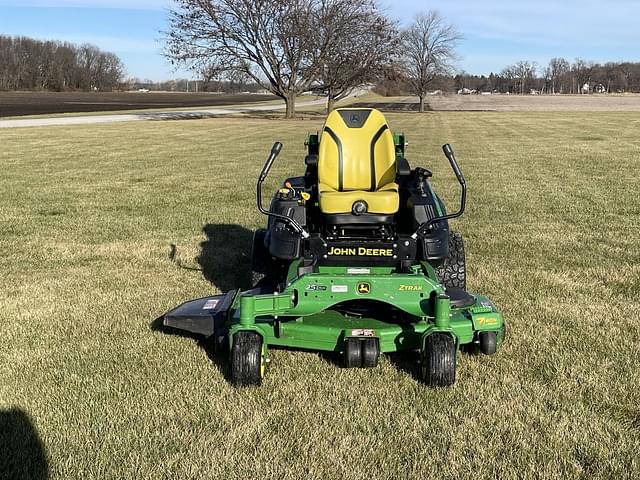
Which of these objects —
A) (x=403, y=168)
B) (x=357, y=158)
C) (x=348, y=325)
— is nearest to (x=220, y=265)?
(x=357, y=158)

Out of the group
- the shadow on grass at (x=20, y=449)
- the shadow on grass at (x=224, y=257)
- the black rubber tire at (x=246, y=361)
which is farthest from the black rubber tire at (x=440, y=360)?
the shadow on grass at (x=224, y=257)

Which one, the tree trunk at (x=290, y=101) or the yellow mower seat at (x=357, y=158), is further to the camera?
the tree trunk at (x=290, y=101)

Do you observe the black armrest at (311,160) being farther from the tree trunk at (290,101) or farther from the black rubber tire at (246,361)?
the tree trunk at (290,101)

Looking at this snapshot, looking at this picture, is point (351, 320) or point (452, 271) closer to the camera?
point (351, 320)

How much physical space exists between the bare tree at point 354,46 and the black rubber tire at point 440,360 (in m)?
33.2

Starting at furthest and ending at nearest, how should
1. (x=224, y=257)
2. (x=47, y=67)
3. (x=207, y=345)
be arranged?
(x=47, y=67) → (x=224, y=257) → (x=207, y=345)

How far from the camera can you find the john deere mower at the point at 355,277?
3654 mm

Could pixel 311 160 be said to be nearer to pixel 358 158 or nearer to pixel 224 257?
pixel 358 158

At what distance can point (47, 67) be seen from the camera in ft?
355

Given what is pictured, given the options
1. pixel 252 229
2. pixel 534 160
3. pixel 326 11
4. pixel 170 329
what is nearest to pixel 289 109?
pixel 326 11

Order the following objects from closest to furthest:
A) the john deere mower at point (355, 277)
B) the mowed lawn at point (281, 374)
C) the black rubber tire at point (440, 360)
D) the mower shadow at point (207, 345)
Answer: the mowed lawn at point (281, 374), the black rubber tire at point (440, 360), the john deere mower at point (355, 277), the mower shadow at point (207, 345)

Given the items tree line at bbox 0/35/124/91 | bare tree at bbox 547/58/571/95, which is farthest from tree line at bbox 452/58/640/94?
tree line at bbox 0/35/124/91

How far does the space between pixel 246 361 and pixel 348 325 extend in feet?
2.49

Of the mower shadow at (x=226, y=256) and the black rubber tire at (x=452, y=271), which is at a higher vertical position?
the black rubber tire at (x=452, y=271)
